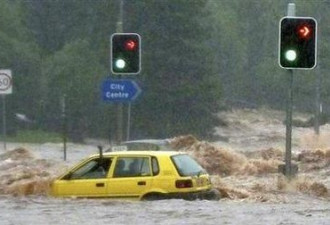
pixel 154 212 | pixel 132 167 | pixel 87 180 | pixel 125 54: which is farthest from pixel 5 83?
pixel 154 212

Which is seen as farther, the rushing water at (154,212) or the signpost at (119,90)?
the signpost at (119,90)

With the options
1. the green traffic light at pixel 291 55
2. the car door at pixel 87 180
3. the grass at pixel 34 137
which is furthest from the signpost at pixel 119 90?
the grass at pixel 34 137

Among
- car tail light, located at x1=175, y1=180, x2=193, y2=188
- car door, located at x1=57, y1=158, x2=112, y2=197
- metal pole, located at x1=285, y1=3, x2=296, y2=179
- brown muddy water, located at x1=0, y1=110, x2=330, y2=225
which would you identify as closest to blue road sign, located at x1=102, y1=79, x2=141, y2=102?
brown muddy water, located at x1=0, y1=110, x2=330, y2=225

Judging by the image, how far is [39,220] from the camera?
67.8ft

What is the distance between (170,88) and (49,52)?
1352cm

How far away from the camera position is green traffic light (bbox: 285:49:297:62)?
978 inches

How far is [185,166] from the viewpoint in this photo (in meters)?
25.4

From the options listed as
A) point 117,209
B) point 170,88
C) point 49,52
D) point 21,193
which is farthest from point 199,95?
point 117,209

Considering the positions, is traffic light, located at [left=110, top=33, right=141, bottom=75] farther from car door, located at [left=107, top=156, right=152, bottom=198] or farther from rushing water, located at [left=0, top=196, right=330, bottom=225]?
rushing water, located at [left=0, top=196, right=330, bottom=225]

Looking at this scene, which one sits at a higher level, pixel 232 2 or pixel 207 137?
pixel 232 2

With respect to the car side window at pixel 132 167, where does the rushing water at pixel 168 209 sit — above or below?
below

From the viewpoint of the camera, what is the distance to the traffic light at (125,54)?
2781 centimetres

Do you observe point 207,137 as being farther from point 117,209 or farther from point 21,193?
point 117,209

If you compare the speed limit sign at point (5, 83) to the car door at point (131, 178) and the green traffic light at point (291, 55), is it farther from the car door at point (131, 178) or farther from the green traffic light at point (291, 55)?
the green traffic light at point (291, 55)
